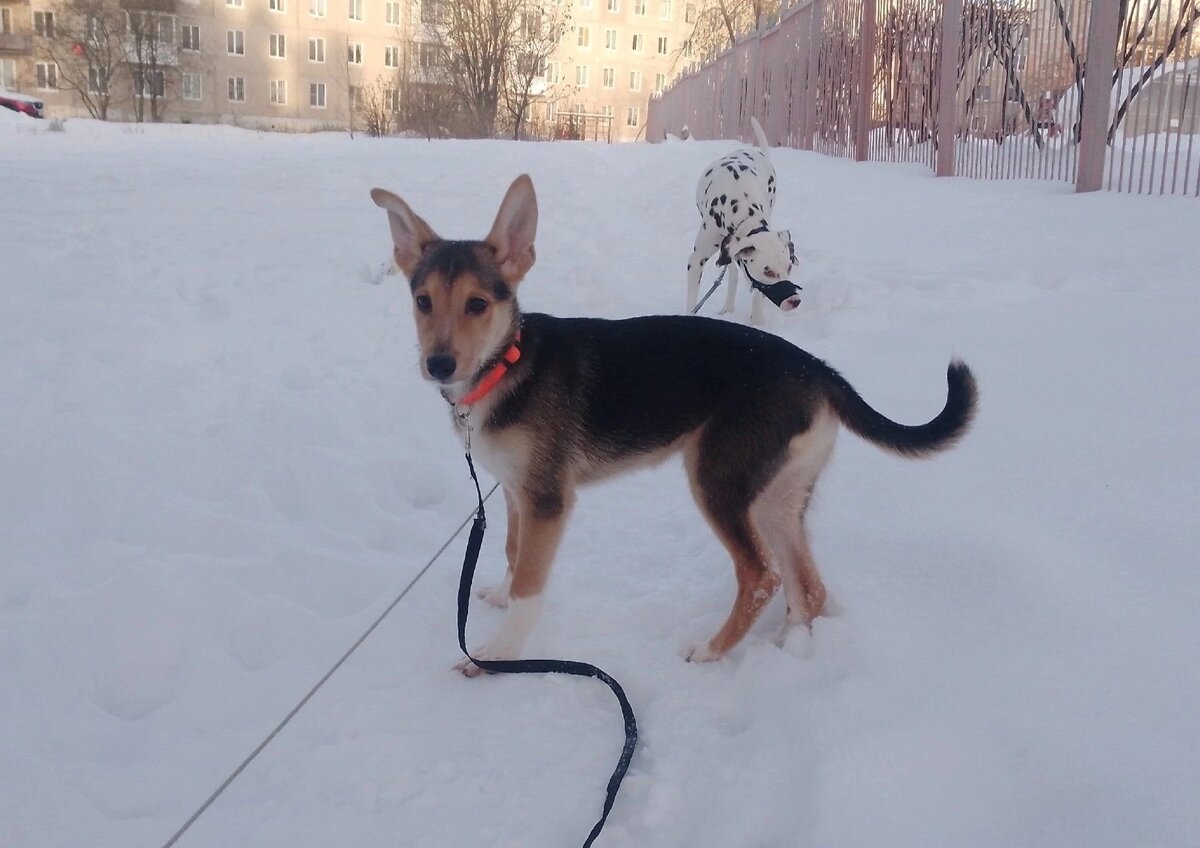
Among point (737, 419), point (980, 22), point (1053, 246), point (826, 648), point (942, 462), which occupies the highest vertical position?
point (980, 22)

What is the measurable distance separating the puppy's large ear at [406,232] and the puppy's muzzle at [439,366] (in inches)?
25.4

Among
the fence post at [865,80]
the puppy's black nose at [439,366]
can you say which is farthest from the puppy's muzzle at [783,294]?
the fence post at [865,80]

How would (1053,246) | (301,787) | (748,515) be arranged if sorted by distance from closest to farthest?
→ (301,787) < (748,515) < (1053,246)

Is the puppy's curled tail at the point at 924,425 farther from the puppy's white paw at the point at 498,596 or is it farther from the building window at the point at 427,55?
the building window at the point at 427,55

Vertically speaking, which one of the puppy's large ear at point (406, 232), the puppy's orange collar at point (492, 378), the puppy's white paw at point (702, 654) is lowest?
the puppy's white paw at point (702, 654)

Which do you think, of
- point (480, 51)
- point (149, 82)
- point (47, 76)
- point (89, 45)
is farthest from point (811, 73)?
point (47, 76)

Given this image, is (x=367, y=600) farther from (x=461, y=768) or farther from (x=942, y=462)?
(x=942, y=462)

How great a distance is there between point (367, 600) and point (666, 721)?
1.48 m

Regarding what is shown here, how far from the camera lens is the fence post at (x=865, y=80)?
44.7 feet

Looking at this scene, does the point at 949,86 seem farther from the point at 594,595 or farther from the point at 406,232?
the point at 594,595

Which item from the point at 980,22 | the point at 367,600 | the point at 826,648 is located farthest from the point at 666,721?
the point at 980,22

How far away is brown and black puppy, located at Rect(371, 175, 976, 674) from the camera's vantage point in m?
3.23

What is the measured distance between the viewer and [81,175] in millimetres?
10555

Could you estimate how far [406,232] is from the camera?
3771mm
